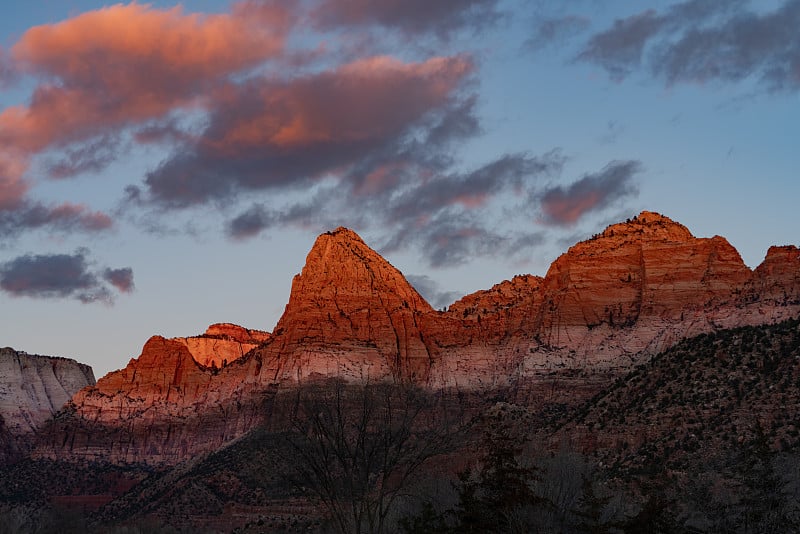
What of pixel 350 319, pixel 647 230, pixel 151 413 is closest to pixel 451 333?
pixel 350 319

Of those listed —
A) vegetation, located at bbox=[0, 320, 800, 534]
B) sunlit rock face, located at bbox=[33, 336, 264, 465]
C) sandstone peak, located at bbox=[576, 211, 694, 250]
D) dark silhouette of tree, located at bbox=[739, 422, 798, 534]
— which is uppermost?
sandstone peak, located at bbox=[576, 211, 694, 250]

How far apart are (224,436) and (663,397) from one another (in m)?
87.6

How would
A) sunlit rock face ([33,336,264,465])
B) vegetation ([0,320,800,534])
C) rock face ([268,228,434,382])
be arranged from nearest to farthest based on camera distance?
vegetation ([0,320,800,534]), rock face ([268,228,434,382]), sunlit rock face ([33,336,264,465])

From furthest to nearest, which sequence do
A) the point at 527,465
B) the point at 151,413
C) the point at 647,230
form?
the point at 151,413
the point at 647,230
the point at 527,465

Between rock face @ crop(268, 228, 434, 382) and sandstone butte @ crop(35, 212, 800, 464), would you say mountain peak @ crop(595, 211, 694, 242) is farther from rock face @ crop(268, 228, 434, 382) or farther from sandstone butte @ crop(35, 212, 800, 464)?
rock face @ crop(268, 228, 434, 382)

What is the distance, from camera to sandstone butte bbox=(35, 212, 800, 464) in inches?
4796

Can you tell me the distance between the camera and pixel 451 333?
156750mm

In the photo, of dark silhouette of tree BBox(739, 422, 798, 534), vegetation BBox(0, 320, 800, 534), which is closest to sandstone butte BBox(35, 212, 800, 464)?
vegetation BBox(0, 320, 800, 534)

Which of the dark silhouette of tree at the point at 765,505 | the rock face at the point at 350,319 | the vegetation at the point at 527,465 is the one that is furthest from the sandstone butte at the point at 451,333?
the dark silhouette of tree at the point at 765,505

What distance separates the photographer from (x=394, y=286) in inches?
6531

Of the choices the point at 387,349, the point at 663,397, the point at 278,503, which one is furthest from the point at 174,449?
the point at 663,397

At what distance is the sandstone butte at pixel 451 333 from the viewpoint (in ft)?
400

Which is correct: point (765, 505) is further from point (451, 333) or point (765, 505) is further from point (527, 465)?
point (451, 333)

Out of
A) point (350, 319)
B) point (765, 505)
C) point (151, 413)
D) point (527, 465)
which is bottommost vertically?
point (765, 505)
